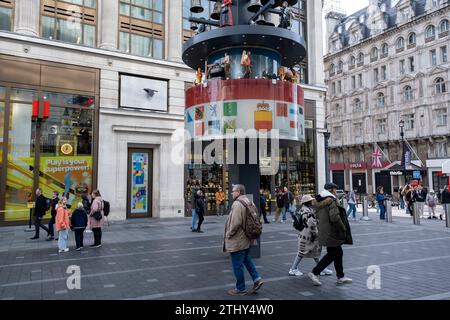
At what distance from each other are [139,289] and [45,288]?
69.7 inches

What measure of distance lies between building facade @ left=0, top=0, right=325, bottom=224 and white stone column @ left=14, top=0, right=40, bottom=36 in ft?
0.15

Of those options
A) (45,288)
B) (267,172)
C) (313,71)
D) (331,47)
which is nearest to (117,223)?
(267,172)

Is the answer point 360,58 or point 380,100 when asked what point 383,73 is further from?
point 360,58

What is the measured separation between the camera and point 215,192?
22.3 metres

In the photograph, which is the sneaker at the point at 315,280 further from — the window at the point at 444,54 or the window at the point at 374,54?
the window at the point at 374,54

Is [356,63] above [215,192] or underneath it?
above

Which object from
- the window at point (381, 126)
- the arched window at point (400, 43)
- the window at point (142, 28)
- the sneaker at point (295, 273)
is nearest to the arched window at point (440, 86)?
the arched window at point (400, 43)

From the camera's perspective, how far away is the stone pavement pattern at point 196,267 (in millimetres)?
6398

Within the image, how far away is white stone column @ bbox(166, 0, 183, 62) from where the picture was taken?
21.5 metres

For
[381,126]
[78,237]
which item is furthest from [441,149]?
[78,237]

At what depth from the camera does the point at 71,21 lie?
19.0 meters

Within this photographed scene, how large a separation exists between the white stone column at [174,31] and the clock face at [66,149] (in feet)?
24.8

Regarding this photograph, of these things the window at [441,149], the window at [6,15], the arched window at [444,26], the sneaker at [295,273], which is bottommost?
the sneaker at [295,273]
